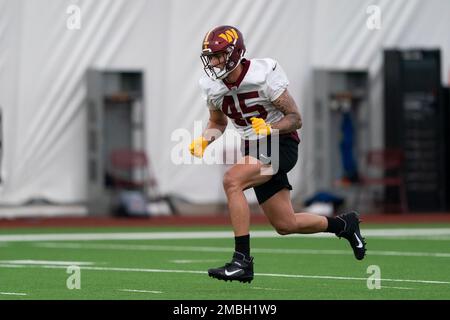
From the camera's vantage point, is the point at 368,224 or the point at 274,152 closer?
the point at 274,152

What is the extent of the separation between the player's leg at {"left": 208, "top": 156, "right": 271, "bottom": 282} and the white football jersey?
1.02ft

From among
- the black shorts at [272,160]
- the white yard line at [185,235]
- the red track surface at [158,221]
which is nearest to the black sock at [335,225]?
the black shorts at [272,160]

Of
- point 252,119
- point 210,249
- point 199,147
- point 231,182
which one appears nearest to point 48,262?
point 210,249

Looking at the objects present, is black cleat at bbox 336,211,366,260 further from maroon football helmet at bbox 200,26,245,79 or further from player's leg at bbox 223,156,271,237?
maroon football helmet at bbox 200,26,245,79

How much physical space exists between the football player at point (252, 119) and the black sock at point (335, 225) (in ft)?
0.94

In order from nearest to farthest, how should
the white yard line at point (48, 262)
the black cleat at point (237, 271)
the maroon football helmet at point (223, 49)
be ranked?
the black cleat at point (237, 271)
the maroon football helmet at point (223, 49)
the white yard line at point (48, 262)

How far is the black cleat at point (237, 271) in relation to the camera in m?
7.92

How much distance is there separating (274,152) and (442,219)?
10846 millimetres

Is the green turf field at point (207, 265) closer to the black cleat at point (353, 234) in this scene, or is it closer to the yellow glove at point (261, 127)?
the black cleat at point (353, 234)

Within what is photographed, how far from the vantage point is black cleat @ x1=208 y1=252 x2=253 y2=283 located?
7918mm

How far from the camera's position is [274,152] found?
841 centimetres

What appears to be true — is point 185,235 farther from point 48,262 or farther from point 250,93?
point 250,93
